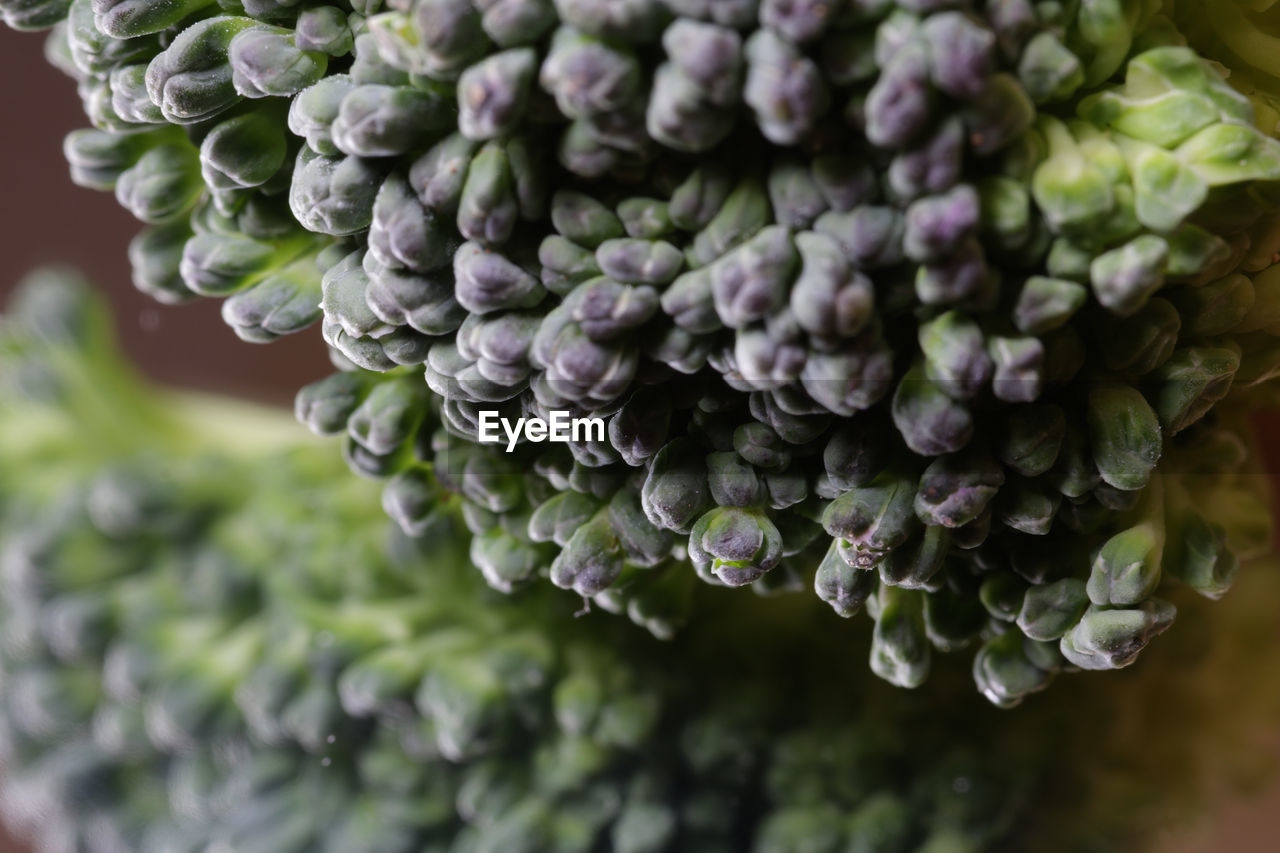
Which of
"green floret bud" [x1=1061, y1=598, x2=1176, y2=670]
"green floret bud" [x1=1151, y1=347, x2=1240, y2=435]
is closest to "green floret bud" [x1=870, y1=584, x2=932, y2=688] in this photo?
"green floret bud" [x1=1061, y1=598, x2=1176, y2=670]

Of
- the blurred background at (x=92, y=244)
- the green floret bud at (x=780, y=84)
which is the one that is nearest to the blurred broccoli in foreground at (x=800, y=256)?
the green floret bud at (x=780, y=84)

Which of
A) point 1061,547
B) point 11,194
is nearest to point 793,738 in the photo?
point 1061,547

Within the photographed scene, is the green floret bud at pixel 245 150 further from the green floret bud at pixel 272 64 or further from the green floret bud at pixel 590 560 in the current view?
the green floret bud at pixel 590 560

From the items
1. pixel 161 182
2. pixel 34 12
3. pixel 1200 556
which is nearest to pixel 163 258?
pixel 161 182

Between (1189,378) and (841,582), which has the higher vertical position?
(1189,378)

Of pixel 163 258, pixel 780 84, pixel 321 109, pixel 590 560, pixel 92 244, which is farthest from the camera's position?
pixel 92 244

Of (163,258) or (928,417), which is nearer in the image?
(928,417)

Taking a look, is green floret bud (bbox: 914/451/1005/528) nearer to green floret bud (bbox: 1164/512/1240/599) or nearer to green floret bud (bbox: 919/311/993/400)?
green floret bud (bbox: 919/311/993/400)

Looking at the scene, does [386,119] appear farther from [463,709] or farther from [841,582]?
[463,709]
